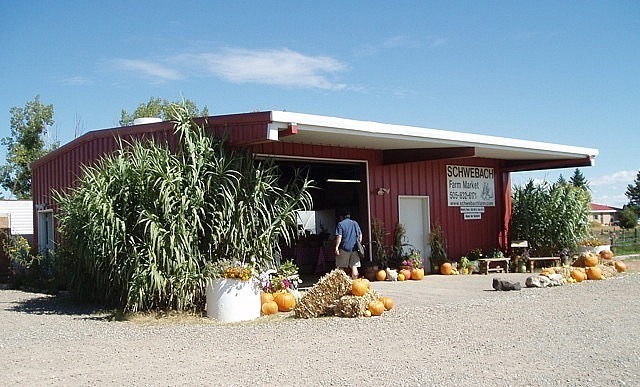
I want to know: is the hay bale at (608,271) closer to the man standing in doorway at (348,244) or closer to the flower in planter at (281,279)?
the man standing in doorway at (348,244)

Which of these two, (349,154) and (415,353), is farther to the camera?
(349,154)

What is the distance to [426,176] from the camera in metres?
16.2

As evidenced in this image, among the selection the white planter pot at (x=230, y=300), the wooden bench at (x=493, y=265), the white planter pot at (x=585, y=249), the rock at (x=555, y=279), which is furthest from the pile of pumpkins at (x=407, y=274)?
the white planter pot at (x=230, y=300)

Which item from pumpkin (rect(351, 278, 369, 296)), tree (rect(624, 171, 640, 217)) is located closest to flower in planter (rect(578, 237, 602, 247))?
pumpkin (rect(351, 278, 369, 296))

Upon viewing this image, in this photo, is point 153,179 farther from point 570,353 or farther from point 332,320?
point 570,353

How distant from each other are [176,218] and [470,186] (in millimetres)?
10218

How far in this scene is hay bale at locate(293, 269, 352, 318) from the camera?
912 cm

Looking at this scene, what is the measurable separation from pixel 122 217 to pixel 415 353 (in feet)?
17.2

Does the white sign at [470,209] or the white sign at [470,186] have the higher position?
the white sign at [470,186]

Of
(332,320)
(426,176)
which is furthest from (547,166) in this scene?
(332,320)

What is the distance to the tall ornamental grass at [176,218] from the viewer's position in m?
9.35

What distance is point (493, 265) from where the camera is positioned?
54.0 ft

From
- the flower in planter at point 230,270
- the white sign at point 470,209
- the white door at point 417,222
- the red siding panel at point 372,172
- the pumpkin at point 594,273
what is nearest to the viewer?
the flower in planter at point 230,270

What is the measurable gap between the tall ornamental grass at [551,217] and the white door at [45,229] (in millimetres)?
12431
